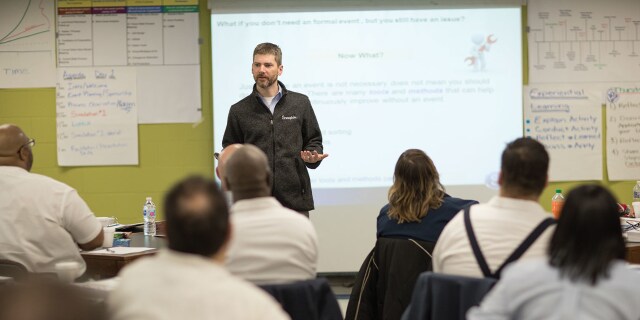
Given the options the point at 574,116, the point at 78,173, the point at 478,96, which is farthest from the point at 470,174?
the point at 78,173

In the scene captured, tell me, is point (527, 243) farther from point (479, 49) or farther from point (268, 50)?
point (479, 49)

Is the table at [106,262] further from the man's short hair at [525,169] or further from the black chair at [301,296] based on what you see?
the man's short hair at [525,169]

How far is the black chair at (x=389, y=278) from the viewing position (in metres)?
3.08

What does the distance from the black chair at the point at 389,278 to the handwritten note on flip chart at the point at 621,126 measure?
3440mm

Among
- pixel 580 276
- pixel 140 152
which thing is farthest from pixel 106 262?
pixel 140 152

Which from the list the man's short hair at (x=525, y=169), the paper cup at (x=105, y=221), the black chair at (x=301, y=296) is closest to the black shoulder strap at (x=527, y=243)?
the man's short hair at (x=525, y=169)

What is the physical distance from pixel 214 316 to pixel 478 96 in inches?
182

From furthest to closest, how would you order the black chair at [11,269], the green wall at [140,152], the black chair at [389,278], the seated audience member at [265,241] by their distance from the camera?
the green wall at [140,152], the black chair at [389,278], the black chair at [11,269], the seated audience member at [265,241]

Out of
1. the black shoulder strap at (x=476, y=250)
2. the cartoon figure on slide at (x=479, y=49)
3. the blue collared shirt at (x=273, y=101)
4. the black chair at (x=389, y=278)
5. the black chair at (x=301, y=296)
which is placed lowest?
the black chair at (x=389, y=278)

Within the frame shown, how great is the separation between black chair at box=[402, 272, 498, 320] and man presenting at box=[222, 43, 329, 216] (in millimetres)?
1782

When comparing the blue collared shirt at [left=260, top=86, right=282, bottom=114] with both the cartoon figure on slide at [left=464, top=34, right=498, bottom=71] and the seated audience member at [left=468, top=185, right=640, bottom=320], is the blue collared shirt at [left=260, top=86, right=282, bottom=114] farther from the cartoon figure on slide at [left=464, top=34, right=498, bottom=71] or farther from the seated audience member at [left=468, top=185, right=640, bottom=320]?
the seated audience member at [left=468, top=185, right=640, bottom=320]

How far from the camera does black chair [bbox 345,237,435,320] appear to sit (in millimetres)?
3078

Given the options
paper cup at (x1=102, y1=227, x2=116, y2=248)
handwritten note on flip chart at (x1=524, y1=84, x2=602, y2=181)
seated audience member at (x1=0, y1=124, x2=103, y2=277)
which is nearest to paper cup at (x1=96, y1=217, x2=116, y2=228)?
paper cup at (x1=102, y1=227, x2=116, y2=248)

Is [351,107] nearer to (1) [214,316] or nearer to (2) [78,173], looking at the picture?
(2) [78,173]
